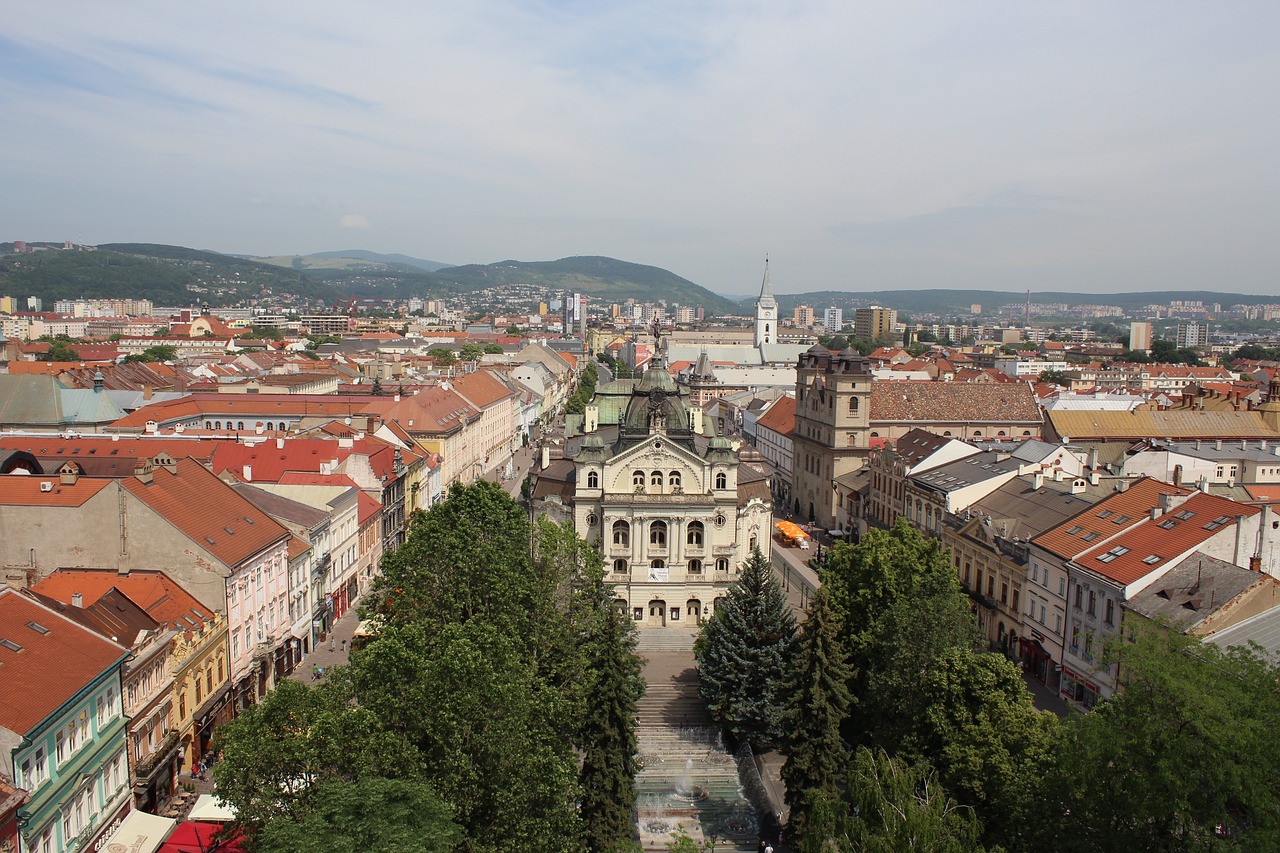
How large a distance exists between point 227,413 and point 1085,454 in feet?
248

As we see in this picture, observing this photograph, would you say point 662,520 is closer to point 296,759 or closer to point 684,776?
point 684,776

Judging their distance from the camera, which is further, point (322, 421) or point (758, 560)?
point (322, 421)

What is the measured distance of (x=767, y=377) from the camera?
17738cm

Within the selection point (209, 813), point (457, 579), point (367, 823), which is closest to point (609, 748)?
point (457, 579)

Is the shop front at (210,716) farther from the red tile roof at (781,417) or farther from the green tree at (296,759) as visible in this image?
the red tile roof at (781,417)

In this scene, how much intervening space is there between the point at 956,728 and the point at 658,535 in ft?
105

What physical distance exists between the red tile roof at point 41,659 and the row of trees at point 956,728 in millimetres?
22398

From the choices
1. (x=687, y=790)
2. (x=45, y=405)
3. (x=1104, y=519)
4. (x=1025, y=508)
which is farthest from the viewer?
(x=45, y=405)

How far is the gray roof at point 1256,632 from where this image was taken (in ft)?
129

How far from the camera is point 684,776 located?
45.6 metres

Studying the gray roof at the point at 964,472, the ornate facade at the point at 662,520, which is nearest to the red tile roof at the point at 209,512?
the ornate facade at the point at 662,520

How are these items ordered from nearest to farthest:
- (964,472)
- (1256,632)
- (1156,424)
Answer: (1256,632)
(964,472)
(1156,424)

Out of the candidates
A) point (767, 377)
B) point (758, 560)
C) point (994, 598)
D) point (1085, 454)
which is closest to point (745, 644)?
point (758, 560)

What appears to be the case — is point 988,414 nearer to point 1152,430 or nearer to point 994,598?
point 1152,430
